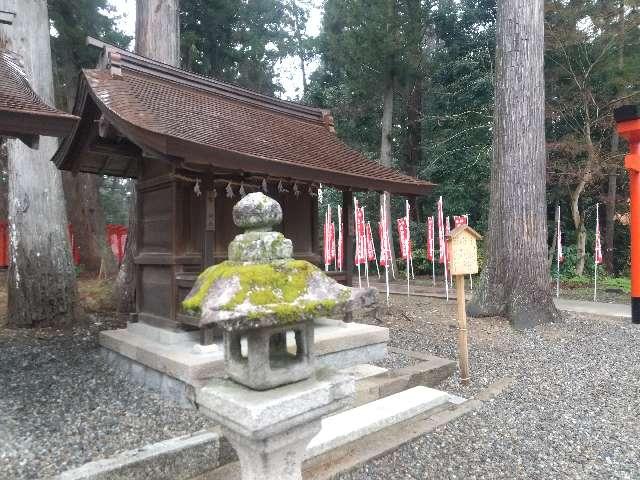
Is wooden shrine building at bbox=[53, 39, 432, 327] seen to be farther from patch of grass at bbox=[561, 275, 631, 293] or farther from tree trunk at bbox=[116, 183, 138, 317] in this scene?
patch of grass at bbox=[561, 275, 631, 293]

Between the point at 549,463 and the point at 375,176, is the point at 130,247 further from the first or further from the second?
the point at 549,463

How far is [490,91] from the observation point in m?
14.0

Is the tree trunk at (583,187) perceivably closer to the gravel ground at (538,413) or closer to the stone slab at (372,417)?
the gravel ground at (538,413)

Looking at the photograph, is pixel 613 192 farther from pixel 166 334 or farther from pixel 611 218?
pixel 166 334

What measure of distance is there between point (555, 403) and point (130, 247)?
6473 mm

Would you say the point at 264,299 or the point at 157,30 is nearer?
the point at 264,299

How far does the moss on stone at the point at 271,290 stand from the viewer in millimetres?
1746

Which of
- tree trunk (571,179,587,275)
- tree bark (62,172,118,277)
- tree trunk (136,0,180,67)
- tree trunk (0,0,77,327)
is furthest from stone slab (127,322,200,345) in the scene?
tree trunk (571,179,587,275)

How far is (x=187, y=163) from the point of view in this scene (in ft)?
13.5

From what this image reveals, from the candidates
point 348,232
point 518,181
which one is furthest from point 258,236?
point 518,181

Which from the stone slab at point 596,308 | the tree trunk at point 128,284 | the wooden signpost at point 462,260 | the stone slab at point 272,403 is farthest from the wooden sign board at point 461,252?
the tree trunk at point 128,284

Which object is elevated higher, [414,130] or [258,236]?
[414,130]

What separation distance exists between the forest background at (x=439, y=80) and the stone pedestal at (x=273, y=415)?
38.6 ft

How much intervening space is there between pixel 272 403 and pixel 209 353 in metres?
2.33
